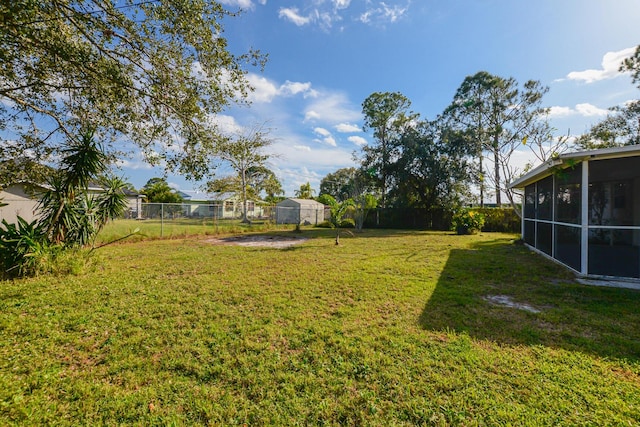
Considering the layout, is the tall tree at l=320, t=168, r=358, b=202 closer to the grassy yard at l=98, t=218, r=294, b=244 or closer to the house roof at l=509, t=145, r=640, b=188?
the grassy yard at l=98, t=218, r=294, b=244

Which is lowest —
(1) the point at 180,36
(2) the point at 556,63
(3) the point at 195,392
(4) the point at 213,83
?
(3) the point at 195,392

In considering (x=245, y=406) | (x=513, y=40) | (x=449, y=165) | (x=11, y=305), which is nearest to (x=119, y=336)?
(x=245, y=406)

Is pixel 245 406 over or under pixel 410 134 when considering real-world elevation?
under

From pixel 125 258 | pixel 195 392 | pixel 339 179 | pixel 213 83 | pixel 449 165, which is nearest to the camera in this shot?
pixel 195 392

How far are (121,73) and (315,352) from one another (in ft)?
19.0

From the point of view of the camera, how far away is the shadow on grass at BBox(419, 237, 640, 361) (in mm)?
3029

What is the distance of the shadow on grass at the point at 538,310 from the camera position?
3029 millimetres

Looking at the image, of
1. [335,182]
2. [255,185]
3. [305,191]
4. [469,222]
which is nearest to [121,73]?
[469,222]

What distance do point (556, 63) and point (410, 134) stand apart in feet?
32.5

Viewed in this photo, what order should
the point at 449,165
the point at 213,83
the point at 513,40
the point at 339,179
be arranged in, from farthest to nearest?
the point at 339,179
the point at 449,165
the point at 513,40
the point at 213,83

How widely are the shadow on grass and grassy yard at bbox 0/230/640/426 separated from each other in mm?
30

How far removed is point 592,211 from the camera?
6.12 m

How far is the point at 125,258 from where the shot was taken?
298 inches

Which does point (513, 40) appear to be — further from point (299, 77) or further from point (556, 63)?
point (299, 77)
